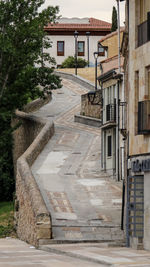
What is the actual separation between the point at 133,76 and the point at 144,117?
2112 millimetres

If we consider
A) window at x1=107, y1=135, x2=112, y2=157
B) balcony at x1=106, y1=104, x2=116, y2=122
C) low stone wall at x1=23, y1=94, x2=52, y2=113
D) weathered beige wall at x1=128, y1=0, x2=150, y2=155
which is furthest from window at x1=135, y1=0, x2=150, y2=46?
low stone wall at x1=23, y1=94, x2=52, y2=113

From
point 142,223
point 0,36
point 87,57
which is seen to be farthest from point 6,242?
point 87,57

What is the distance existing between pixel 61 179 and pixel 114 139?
22.6ft

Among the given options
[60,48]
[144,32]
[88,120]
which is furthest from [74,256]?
[60,48]

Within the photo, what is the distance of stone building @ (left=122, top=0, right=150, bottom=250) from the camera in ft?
85.4

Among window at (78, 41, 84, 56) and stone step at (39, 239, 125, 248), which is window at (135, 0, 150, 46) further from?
window at (78, 41, 84, 56)

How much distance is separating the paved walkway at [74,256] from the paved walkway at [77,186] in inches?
78.2

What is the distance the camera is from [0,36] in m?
51.8

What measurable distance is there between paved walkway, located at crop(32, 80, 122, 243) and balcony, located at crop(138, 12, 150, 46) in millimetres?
7089

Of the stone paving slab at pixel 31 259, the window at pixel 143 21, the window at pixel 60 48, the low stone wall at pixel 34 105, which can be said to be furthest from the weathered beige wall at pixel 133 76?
the window at pixel 60 48

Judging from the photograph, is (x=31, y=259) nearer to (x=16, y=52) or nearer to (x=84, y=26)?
(x=16, y=52)

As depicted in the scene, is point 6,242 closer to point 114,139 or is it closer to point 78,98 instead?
point 114,139

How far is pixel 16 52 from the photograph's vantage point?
2062 inches

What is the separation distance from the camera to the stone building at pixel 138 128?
2602 centimetres
